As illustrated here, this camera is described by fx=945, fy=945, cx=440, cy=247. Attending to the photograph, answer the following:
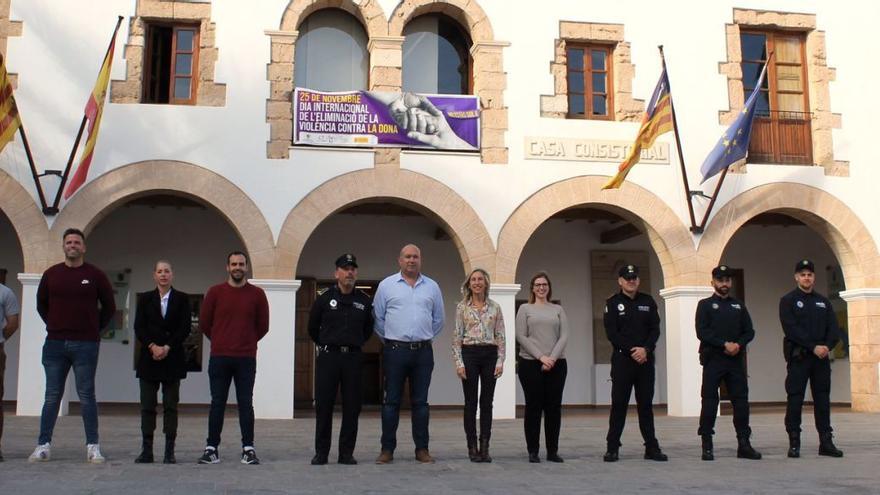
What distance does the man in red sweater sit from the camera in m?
7.45

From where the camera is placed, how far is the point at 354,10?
1330 cm

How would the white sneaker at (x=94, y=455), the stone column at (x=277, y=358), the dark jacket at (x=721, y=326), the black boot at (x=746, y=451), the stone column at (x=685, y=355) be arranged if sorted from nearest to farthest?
1. the white sneaker at (x=94, y=455)
2. the black boot at (x=746, y=451)
3. the dark jacket at (x=721, y=326)
4. the stone column at (x=277, y=358)
5. the stone column at (x=685, y=355)

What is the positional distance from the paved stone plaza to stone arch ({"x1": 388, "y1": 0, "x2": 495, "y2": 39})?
5.76 metres

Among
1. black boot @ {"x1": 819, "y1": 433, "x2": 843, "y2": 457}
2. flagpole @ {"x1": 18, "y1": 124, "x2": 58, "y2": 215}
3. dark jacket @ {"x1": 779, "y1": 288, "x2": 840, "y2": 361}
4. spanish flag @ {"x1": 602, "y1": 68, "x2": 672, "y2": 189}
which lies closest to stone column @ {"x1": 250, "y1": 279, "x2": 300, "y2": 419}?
flagpole @ {"x1": 18, "y1": 124, "x2": 58, "y2": 215}

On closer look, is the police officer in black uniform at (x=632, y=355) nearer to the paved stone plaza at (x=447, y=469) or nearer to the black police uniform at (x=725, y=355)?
the paved stone plaza at (x=447, y=469)

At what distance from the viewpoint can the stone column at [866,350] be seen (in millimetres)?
13609

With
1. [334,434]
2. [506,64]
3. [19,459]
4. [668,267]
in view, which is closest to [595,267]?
[668,267]

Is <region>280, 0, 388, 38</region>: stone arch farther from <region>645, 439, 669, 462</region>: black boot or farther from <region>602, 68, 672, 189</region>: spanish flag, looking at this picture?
<region>645, 439, 669, 462</region>: black boot

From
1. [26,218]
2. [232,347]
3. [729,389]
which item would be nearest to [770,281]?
[729,389]

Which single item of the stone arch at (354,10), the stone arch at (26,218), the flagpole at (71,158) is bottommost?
the stone arch at (26,218)

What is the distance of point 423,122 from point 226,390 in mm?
6411

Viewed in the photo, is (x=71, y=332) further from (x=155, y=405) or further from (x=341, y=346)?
(x=341, y=346)

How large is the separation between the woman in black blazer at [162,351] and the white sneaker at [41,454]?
A: 71 cm

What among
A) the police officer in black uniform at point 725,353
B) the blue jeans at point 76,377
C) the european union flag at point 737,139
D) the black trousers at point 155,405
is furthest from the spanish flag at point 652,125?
the blue jeans at point 76,377
